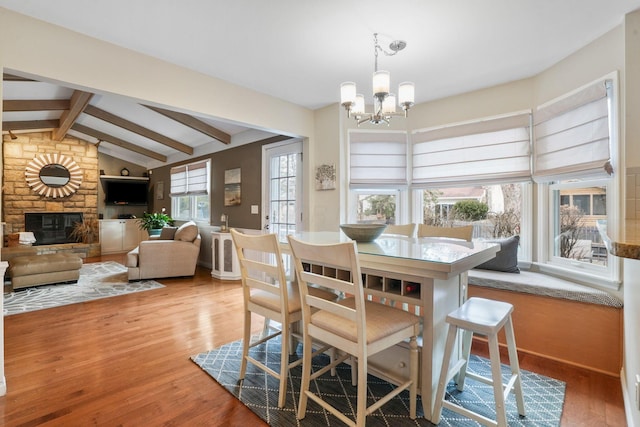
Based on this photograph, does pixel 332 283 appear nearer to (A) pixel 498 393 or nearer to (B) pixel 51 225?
(A) pixel 498 393

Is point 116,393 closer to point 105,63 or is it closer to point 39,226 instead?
point 105,63

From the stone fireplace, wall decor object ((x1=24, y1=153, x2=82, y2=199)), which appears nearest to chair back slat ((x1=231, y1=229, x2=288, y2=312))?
the stone fireplace

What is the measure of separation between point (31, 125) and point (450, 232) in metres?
7.40

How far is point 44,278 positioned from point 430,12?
213 inches

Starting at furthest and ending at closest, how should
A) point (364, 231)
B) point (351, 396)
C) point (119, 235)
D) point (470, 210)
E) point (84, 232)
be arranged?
point (119, 235) → point (84, 232) → point (470, 210) → point (364, 231) → point (351, 396)

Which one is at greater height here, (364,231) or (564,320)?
(364,231)

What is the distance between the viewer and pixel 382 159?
3.79 m

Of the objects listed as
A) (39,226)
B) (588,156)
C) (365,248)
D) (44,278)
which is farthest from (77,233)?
(588,156)

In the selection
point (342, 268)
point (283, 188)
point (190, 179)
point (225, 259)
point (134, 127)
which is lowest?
point (225, 259)

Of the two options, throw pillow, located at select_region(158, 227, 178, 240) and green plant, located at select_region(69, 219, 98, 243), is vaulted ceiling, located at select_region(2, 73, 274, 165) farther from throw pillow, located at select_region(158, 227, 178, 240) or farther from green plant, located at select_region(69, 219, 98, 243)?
green plant, located at select_region(69, 219, 98, 243)

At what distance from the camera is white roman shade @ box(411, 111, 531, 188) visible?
3.05 meters

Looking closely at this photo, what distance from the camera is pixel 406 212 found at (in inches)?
150

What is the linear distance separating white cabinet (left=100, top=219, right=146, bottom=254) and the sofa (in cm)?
320

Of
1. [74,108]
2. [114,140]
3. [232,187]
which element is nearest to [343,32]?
[232,187]
